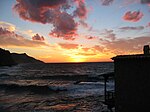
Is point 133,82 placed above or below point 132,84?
above

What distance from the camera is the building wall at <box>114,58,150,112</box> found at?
1631 centimetres

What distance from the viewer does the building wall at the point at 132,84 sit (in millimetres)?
16312

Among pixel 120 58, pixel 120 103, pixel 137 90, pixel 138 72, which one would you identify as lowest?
pixel 120 103

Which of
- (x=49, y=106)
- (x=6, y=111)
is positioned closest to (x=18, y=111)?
(x=6, y=111)

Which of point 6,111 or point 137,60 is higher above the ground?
point 137,60

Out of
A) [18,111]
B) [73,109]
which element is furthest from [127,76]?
[18,111]

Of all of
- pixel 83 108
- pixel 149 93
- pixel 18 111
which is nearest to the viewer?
pixel 149 93

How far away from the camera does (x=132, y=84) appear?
56.2 feet

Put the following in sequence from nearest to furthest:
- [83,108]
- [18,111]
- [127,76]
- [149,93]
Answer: [149,93] → [127,76] → [18,111] → [83,108]

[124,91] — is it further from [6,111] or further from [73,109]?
[6,111]

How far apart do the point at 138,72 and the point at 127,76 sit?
1111mm

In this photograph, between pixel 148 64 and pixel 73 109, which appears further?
pixel 73 109

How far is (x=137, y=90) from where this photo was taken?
16.8 meters

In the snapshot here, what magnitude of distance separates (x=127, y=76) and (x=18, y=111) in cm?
1737
